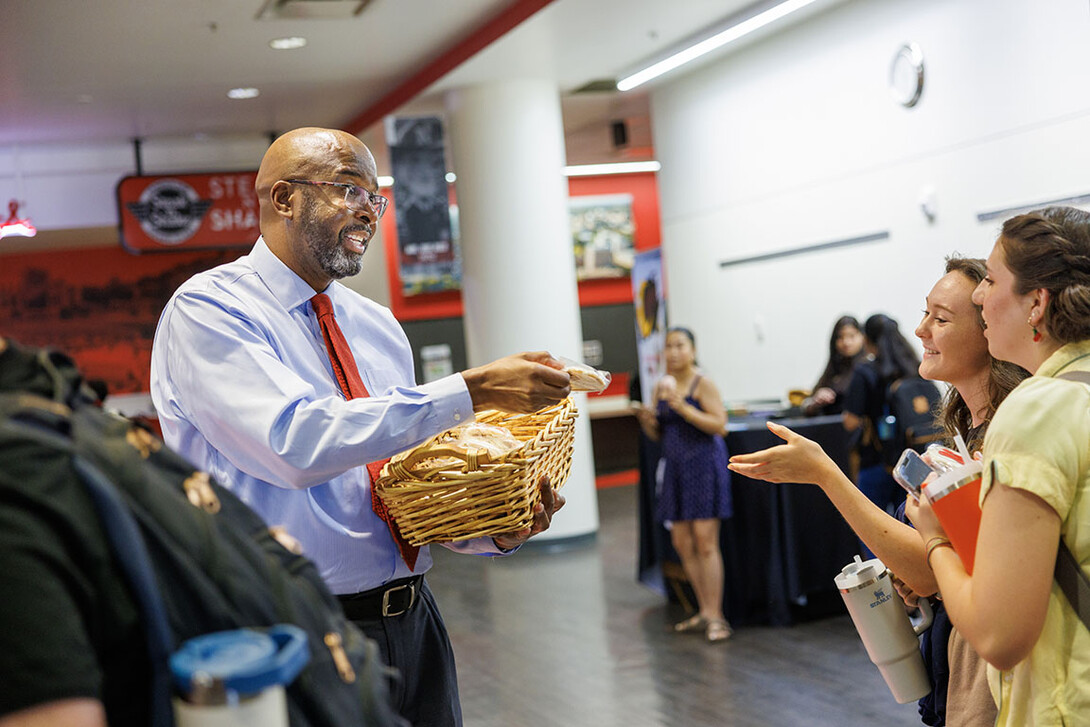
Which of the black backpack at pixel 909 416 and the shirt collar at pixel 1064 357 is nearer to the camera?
the shirt collar at pixel 1064 357

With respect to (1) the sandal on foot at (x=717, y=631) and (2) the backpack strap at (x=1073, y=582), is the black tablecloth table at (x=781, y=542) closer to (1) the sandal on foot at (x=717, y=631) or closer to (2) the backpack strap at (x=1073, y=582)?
(1) the sandal on foot at (x=717, y=631)

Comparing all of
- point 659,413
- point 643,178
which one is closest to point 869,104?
point 659,413

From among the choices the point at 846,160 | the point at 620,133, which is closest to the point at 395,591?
the point at 846,160

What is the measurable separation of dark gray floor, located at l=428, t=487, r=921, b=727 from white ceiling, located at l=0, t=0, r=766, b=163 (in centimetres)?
359

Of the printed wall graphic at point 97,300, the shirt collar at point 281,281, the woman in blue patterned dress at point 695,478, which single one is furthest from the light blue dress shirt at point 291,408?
the printed wall graphic at point 97,300

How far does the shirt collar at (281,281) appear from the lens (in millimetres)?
2023

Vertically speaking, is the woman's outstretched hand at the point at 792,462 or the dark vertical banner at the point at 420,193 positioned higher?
the dark vertical banner at the point at 420,193

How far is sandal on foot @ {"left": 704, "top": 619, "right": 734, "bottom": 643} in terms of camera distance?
5.59 meters

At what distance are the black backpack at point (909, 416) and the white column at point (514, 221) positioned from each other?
2.82 metres

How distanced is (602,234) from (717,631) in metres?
9.02

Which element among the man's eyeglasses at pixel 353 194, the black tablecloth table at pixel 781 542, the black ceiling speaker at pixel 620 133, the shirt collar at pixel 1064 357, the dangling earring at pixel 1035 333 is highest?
the black ceiling speaker at pixel 620 133

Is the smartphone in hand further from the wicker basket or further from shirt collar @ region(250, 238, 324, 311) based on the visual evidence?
shirt collar @ region(250, 238, 324, 311)

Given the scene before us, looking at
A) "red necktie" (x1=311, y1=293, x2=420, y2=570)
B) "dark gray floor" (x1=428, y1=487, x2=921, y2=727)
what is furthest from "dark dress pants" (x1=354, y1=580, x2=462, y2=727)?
"dark gray floor" (x1=428, y1=487, x2=921, y2=727)

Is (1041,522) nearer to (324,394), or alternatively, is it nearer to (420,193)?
(324,394)
